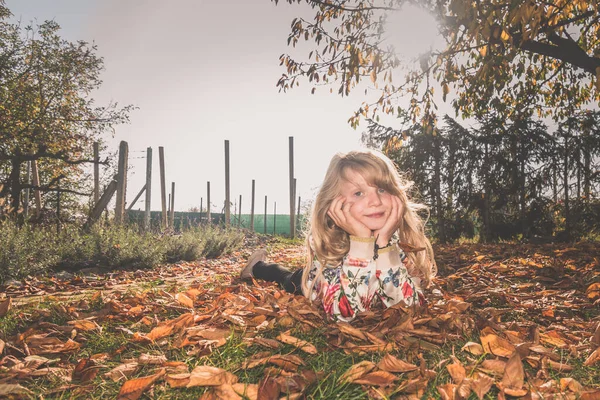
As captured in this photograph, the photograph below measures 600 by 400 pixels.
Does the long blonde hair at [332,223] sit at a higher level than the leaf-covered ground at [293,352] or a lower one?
higher

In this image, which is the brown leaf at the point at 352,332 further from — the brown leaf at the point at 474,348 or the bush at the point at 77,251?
the bush at the point at 77,251

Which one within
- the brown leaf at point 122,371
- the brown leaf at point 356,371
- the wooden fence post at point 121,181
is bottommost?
the brown leaf at point 122,371

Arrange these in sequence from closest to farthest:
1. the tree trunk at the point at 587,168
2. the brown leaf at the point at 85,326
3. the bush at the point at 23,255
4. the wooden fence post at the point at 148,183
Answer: the brown leaf at the point at 85,326 < the bush at the point at 23,255 < the tree trunk at the point at 587,168 < the wooden fence post at the point at 148,183

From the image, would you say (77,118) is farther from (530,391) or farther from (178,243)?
(530,391)

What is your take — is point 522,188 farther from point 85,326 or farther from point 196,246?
point 85,326

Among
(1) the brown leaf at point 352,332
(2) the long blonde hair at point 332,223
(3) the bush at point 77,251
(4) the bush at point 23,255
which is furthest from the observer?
(3) the bush at point 77,251

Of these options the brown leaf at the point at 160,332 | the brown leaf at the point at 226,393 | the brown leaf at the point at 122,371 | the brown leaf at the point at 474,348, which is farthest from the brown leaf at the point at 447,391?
the brown leaf at the point at 160,332

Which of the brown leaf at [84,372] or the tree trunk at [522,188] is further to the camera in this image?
the tree trunk at [522,188]

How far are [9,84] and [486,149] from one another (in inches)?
552

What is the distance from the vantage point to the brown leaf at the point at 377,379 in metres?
1.13

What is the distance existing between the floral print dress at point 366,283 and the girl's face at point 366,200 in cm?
12

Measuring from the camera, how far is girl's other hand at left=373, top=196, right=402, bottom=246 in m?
2.01

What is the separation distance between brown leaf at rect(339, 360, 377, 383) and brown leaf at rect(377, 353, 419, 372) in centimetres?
3

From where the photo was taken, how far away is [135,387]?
1124mm
